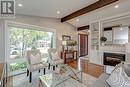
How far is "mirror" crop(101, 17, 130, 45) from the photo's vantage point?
191 inches

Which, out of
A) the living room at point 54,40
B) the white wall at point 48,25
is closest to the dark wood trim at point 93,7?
the living room at point 54,40

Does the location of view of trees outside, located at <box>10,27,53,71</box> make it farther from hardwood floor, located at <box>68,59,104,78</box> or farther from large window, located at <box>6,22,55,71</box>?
hardwood floor, located at <box>68,59,104,78</box>

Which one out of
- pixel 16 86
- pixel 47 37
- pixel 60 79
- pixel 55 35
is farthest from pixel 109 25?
pixel 16 86

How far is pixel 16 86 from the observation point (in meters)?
2.88

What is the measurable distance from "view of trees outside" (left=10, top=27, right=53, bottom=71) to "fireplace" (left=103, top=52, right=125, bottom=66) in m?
3.35

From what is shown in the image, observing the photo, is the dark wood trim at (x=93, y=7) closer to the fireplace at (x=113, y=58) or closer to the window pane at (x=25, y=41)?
the window pane at (x=25, y=41)

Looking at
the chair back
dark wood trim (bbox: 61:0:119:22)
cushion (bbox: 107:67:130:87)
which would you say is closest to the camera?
cushion (bbox: 107:67:130:87)

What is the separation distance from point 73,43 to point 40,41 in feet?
7.82

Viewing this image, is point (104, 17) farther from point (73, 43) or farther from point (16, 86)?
point (16, 86)

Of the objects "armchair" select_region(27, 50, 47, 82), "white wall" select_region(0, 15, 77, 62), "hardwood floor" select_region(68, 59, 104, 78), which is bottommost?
"hardwood floor" select_region(68, 59, 104, 78)

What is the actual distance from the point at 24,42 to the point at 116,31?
4.74m

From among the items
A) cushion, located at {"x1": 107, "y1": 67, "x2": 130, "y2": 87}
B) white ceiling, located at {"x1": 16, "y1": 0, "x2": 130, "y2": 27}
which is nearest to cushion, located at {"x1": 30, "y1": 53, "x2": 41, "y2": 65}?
white ceiling, located at {"x1": 16, "y1": 0, "x2": 130, "y2": 27}

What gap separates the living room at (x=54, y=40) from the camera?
3131 millimetres

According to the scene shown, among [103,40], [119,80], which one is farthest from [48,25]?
[119,80]
